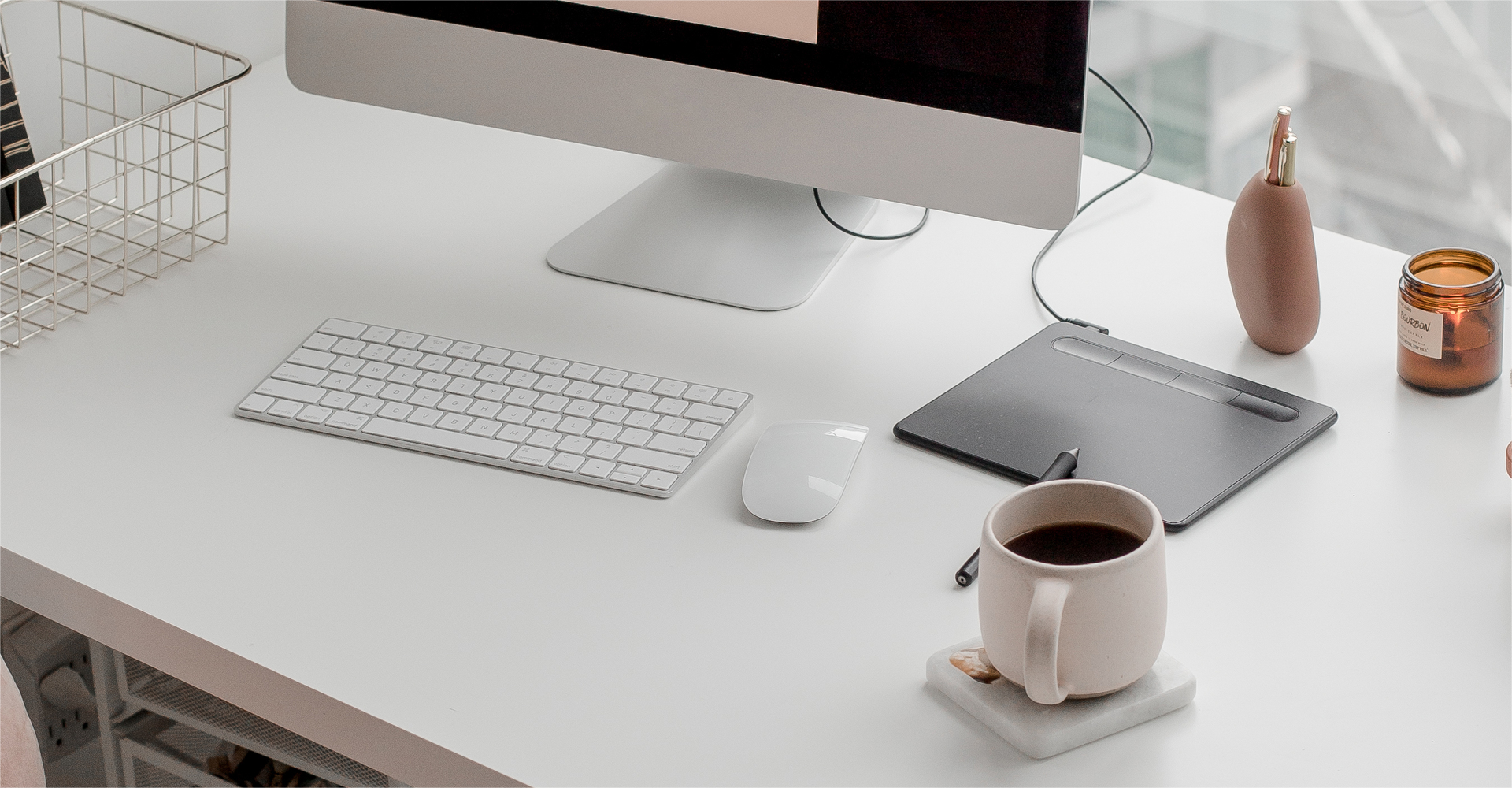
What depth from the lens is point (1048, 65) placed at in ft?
2.54

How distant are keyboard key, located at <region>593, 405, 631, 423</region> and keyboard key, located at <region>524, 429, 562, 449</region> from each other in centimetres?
3

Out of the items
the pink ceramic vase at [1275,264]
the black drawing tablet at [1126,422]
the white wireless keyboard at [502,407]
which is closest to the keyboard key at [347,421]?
the white wireless keyboard at [502,407]

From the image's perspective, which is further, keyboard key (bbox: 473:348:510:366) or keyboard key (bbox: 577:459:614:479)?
keyboard key (bbox: 473:348:510:366)

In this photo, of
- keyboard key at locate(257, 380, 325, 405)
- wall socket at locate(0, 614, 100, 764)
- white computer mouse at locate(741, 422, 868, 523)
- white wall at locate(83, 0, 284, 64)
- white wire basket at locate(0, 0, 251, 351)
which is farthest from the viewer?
white wall at locate(83, 0, 284, 64)

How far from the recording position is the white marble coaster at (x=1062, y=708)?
586 mm

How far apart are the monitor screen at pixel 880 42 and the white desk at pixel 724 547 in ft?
0.59

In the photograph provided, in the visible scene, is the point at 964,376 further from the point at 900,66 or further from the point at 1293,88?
the point at 1293,88

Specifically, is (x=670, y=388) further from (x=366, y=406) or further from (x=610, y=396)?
(x=366, y=406)

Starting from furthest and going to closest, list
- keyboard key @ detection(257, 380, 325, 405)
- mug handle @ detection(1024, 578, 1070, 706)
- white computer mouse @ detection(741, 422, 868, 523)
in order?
keyboard key @ detection(257, 380, 325, 405)
white computer mouse @ detection(741, 422, 868, 523)
mug handle @ detection(1024, 578, 1070, 706)

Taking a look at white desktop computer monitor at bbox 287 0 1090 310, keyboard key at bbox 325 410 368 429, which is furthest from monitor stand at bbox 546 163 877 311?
keyboard key at bbox 325 410 368 429

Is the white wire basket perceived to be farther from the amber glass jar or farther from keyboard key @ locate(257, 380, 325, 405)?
the amber glass jar

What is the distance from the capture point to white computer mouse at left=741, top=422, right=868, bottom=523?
2.43 ft

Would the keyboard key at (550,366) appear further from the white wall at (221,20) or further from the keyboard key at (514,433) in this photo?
the white wall at (221,20)

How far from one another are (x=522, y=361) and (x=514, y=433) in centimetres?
8
